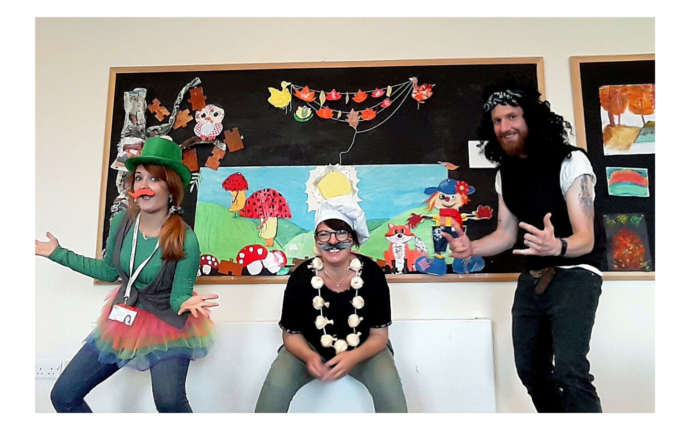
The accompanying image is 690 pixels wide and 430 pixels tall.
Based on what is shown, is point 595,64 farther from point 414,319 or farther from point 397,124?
point 414,319

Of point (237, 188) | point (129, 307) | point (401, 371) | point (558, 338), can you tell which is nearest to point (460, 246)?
point (558, 338)

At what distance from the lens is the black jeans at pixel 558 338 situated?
132cm

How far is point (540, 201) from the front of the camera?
57.2 inches

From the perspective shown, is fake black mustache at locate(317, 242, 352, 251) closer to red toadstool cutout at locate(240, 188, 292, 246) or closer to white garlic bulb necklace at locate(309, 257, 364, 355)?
white garlic bulb necklace at locate(309, 257, 364, 355)

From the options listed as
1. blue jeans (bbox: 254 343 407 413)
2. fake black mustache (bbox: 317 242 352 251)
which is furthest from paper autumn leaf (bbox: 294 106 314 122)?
blue jeans (bbox: 254 343 407 413)

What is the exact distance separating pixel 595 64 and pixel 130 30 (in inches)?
70.7

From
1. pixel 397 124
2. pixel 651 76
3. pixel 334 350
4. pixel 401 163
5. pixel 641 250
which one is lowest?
pixel 334 350

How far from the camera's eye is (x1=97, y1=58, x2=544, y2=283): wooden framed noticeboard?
1.80 meters

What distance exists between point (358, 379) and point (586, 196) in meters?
0.80

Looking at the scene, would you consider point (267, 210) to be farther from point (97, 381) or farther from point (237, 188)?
point (97, 381)

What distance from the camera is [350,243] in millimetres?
1450

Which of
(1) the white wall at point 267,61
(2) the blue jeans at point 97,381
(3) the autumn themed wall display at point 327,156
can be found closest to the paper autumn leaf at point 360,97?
(3) the autumn themed wall display at point 327,156

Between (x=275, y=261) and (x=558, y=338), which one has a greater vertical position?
(x=275, y=261)
